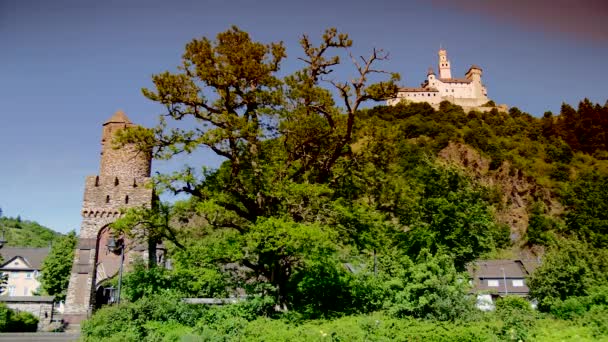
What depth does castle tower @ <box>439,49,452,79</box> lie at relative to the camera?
150m

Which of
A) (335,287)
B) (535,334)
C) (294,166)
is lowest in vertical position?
(535,334)

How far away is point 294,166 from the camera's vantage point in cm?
1881

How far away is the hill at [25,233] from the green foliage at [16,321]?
9926 cm

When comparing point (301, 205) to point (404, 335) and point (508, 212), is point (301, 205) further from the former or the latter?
point (508, 212)

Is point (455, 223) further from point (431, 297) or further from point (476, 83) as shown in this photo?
point (476, 83)

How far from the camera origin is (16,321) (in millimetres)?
28766

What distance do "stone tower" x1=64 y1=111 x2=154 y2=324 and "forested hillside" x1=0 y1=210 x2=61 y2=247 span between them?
10221 cm

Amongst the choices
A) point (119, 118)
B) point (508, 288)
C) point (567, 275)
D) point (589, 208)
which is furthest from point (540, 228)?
point (119, 118)

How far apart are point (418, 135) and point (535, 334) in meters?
78.9

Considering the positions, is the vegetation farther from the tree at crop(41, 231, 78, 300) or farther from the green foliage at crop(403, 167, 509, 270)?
the tree at crop(41, 231, 78, 300)

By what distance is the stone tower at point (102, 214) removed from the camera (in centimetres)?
2775

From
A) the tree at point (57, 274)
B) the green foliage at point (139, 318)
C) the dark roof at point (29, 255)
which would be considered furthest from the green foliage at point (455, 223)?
the dark roof at point (29, 255)

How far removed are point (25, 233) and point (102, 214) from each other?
140225mm

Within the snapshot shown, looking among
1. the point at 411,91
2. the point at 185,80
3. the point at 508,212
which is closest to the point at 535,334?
the point at 185,80
